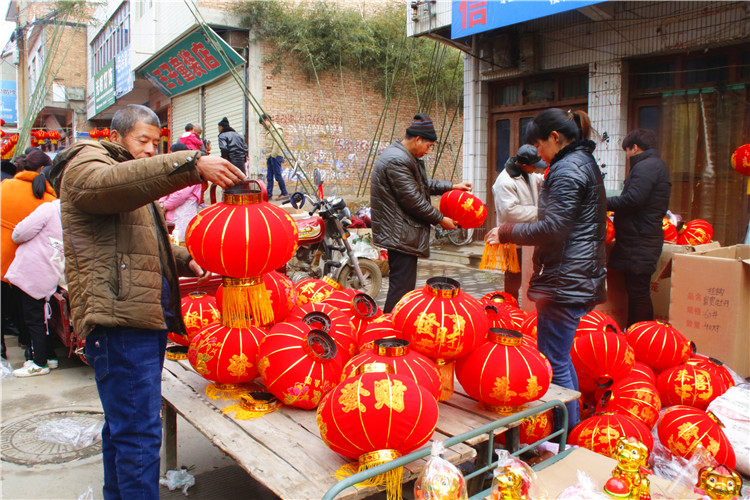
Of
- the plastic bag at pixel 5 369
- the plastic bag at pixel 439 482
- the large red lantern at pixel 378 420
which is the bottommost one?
the plastic bag at pixel 5 369

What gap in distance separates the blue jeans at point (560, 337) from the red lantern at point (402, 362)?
875mm

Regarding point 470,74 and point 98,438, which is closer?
point 98,438

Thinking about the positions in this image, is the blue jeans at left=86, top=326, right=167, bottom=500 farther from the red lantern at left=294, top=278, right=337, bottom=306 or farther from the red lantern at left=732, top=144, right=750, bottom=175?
the red lantern at left=732, top=144, right=750, bottom=175

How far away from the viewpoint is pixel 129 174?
1.96 meters

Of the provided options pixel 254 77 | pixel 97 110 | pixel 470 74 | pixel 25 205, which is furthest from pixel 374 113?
pixel 97 110

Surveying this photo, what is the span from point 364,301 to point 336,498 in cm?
158

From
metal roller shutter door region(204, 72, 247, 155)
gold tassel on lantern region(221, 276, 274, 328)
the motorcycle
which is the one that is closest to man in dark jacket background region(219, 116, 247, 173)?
the motorcycle

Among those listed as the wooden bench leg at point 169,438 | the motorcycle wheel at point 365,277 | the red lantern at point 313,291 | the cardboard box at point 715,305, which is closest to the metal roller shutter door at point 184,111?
the motorcycle wheel at point 365,277

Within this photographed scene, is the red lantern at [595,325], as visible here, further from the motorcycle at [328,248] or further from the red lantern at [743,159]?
the motorcycle at [328,248]

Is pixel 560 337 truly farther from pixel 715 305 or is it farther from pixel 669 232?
pixel 669 232

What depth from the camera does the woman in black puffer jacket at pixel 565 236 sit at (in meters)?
2.76

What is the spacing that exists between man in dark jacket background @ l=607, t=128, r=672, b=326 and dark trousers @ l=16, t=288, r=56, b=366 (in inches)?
195

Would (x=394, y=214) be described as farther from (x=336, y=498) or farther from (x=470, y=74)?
(x=470, y=74)

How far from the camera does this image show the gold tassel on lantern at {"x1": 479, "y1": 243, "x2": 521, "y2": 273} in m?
3.84
